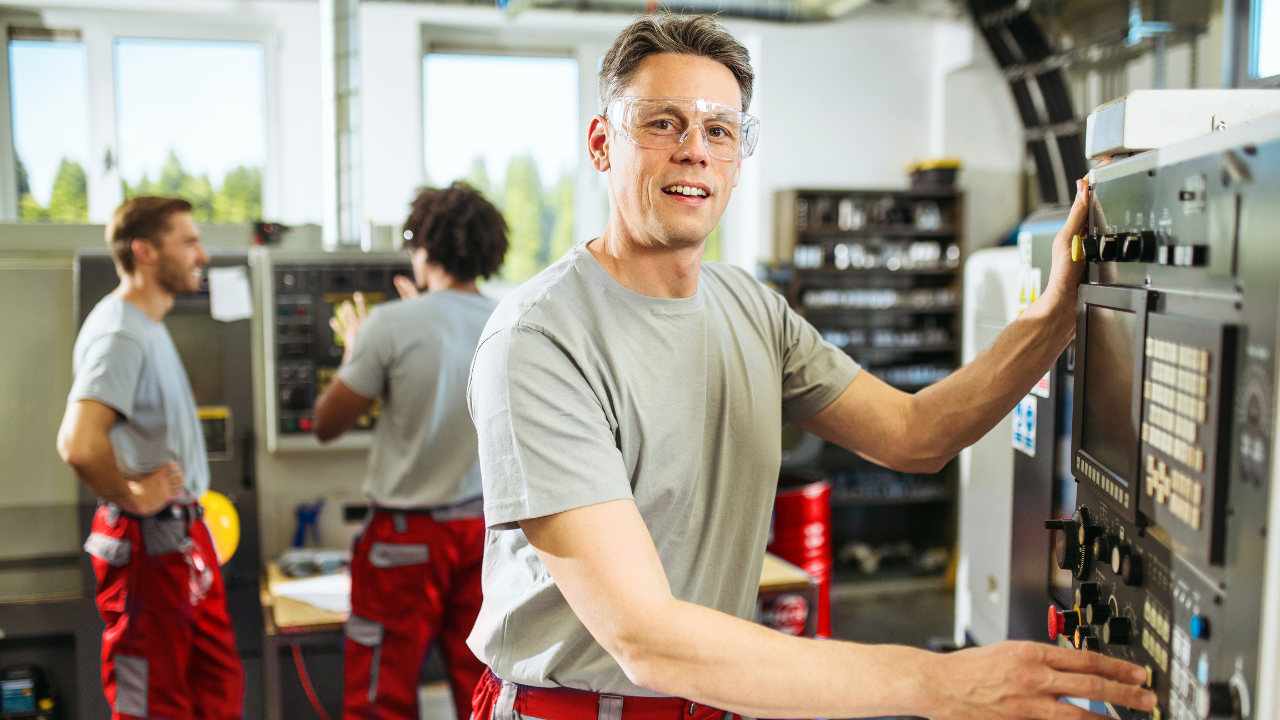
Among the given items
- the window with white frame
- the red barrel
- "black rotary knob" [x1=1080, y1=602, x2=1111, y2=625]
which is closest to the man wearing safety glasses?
"black rotary knob" [x1=1080, y1=602, x2=1111, y2=625]

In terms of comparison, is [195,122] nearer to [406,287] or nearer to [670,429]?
[406,287]

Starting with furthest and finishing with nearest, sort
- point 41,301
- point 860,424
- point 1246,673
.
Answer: point 41,301 < point 860,424 < point 1246,673

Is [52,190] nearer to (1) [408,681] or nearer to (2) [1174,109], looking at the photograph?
(1) [408,681]

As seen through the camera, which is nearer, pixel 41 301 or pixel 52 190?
pixel 41 301

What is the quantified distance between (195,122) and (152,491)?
317 cm

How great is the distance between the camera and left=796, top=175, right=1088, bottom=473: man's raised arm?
120 centimetres

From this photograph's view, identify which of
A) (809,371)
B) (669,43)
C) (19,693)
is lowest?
(19,693)

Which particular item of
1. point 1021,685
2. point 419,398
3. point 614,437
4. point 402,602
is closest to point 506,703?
point 614,437

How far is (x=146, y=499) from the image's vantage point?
231 cm

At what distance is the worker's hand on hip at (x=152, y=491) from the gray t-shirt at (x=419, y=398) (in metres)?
0.48

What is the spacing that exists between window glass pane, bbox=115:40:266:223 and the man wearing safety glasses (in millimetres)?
4158

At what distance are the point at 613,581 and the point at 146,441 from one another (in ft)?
6.26

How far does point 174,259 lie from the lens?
2.54m

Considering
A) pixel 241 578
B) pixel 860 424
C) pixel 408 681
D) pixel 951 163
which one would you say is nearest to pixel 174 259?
pixel 241 578
